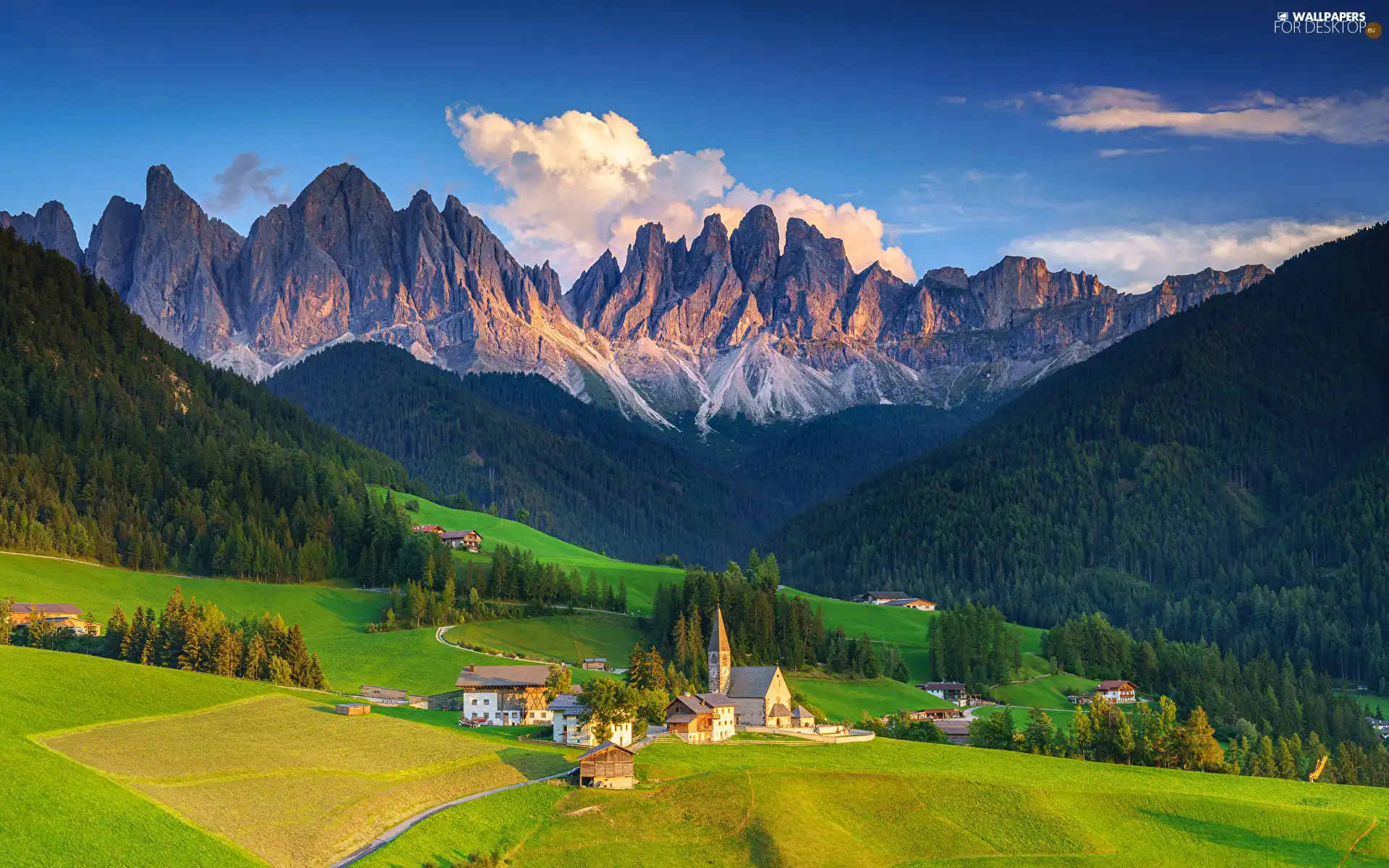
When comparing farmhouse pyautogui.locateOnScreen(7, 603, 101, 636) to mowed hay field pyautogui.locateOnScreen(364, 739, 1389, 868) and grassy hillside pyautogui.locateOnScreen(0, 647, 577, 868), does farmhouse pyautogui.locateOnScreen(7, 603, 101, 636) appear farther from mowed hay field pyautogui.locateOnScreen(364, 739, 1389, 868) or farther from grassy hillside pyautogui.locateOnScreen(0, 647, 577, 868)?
mowed hay field pyautogui.locateOnScreen(364, 739, 1389, 868)

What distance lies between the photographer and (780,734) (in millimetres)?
115438

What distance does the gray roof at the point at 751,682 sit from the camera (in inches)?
4788

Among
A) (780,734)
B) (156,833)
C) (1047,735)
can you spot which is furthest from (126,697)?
(1047,735)

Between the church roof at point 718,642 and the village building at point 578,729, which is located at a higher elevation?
the church roof at point 718,642

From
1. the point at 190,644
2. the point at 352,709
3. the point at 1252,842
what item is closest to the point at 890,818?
the point at 1252,842

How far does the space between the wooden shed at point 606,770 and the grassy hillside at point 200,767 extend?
457 cm

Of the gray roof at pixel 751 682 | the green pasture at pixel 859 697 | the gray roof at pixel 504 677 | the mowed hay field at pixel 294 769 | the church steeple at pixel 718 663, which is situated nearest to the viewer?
the mowed hay field at pixel 294 769

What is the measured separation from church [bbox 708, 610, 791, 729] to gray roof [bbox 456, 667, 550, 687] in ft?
52.6

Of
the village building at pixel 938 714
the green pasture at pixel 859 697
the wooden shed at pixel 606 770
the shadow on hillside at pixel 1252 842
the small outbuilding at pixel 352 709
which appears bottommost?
the shadow on hillside at pixel 1252 842

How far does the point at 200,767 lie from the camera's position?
79.8 metres

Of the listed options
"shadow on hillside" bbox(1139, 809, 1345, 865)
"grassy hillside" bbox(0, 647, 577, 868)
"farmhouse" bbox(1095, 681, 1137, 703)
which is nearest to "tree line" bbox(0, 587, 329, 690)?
"grassy hillside" bbox(0, 647, 577, 868)

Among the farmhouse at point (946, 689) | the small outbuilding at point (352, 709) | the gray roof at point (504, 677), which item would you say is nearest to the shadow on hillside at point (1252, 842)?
the gray roof at point (504, 677)

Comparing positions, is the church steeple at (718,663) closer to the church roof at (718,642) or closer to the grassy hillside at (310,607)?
the church roof at (718,642)

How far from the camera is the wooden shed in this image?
8631 centimetres
